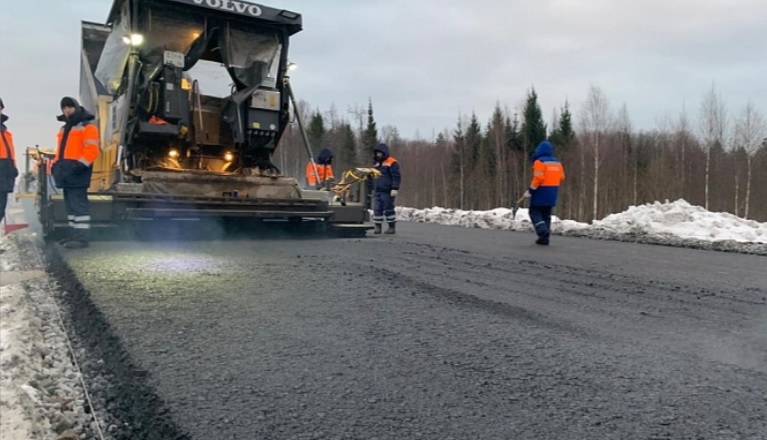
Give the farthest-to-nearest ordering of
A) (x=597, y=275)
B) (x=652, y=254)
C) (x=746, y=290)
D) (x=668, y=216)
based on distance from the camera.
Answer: (x=668, y=216) < (x=652, y=254) < (x=597, y=275) < (x=746, y=290)

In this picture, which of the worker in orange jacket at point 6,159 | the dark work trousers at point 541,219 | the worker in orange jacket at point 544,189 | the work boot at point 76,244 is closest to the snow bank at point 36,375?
the work boot at point 76,244

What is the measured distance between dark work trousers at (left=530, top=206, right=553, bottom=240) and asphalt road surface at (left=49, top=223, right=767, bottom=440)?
136 inches

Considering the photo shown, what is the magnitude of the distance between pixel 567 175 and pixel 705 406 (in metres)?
41.4

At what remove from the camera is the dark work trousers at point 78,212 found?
6.48 metres

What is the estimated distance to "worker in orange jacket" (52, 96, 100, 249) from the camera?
649 cm

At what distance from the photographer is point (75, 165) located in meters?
6.56

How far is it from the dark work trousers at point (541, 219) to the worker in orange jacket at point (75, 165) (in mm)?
6340

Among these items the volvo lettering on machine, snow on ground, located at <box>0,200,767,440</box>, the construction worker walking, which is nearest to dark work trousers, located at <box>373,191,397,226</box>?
the construction worker walking

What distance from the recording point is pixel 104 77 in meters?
8.65

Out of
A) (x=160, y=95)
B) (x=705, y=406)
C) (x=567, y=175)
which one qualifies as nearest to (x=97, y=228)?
(x=160, y=95)

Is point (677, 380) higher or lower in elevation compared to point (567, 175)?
lower

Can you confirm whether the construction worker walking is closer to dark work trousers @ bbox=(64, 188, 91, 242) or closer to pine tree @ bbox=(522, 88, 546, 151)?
dark work trousers @ bbox=(64, 188, 91, 242)

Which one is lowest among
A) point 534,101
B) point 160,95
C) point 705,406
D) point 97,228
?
point 705,406

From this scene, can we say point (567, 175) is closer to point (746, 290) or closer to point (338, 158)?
point (338, 158)
